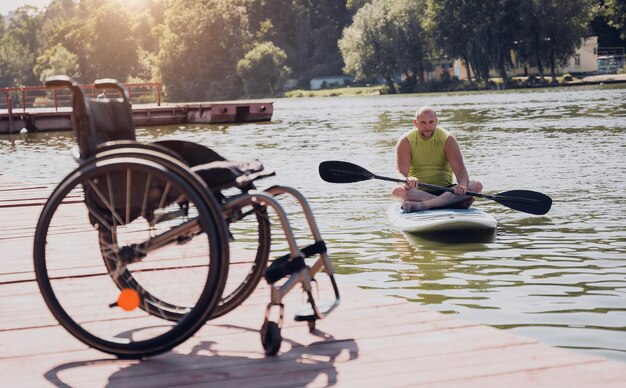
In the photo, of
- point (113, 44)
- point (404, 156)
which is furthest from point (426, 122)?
point (113, 44)

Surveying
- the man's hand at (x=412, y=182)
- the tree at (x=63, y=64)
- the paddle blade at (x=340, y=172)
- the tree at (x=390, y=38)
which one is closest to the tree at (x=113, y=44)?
the tree at (x=63, y=64)

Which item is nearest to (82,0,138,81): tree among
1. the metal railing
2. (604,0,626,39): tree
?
the metal railing

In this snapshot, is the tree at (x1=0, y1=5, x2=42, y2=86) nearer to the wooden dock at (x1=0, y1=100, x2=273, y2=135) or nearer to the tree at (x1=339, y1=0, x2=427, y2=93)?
the tree at (x1=339, y1=0, x2=427, y2=93)

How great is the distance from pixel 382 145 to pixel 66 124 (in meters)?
18.2

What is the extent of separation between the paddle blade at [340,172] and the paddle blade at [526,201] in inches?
74.5

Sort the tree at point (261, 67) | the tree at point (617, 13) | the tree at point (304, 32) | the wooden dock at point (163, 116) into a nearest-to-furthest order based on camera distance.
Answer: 1. the wooden dock at point (163, 116)
2. the tree at point (617, 13)
3. the tree at point (261, 67)
4. the tree at point (304, 32)

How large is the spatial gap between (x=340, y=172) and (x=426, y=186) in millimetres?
Answer: 1203

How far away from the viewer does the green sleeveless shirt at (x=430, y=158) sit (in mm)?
9469

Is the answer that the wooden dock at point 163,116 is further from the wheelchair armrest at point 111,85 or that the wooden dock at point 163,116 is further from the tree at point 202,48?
the tree at point 202,48

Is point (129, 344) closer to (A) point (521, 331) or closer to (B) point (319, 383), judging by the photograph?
(B) point (319, 383)

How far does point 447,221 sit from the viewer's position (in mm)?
9234

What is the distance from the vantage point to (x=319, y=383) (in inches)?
133

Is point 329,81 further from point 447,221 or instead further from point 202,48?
point 447,221

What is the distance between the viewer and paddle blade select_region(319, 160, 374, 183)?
8297 mm
